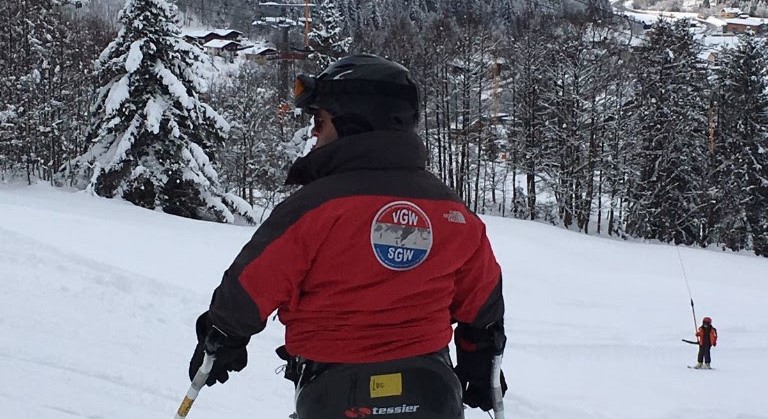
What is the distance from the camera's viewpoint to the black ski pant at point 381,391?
209cm

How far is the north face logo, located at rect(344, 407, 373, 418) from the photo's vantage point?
2078mm

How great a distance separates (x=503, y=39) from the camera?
45.0m

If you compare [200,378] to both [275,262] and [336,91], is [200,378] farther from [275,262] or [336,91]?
[336,91]

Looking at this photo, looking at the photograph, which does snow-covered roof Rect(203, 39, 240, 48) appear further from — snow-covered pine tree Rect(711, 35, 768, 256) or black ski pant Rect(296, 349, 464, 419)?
black ski pant Rect(296, 349, 464, 419)

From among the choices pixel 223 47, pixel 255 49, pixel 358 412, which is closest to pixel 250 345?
pixel 358 412

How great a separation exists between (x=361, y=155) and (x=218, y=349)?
0.77 m

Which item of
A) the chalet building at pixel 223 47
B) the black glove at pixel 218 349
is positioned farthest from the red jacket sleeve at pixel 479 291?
the chalet building at pixel 223 47

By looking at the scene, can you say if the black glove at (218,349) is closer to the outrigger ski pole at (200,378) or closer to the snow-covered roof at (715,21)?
the outrigger ski pole at (200,378)

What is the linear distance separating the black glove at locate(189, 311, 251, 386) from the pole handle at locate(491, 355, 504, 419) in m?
0.87

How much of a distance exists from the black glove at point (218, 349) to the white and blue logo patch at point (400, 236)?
0.56 meters

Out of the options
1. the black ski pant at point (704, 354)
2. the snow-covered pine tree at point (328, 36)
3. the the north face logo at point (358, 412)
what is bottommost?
the black ski pant at point (704, 354)

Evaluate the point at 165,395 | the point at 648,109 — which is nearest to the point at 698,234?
the point at 648,109

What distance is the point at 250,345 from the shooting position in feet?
24.5

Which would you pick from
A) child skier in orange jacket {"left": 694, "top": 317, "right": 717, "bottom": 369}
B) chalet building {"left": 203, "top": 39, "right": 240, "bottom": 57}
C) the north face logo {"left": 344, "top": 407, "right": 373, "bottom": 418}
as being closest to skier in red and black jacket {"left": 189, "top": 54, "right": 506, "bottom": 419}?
the north face logo {"left": 344, "top": 407, "right": 373, "bottom": 418}
